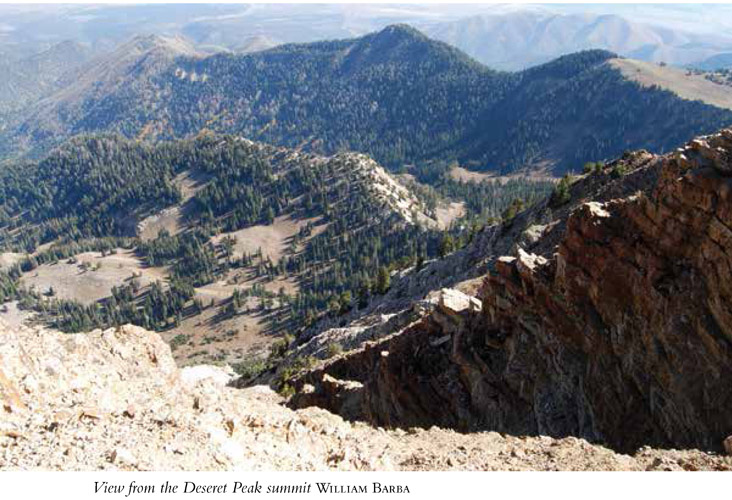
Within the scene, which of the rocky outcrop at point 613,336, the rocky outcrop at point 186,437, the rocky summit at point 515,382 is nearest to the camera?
the rocky outcrop at point 186,437

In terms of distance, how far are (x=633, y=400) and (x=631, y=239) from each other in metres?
9.86

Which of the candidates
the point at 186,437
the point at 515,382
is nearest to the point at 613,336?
the point at 515,382

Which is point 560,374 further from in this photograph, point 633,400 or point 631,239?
point 631,239

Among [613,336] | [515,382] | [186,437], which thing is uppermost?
[186,437]

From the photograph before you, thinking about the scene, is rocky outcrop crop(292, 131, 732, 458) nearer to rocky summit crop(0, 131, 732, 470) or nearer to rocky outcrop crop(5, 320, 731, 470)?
rocky summit crop(0, 131, 732, 470)

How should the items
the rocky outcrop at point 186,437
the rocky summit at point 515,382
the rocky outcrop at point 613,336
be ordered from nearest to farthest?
the rocky outcrop at point 186,437 < the rocky summit at point 515,382 < the rocky outcrop at point 613,336

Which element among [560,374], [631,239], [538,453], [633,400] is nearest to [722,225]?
[631,239]

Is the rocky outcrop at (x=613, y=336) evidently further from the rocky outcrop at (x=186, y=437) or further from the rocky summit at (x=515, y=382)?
the rocky outcrop at (x=186, y=437)

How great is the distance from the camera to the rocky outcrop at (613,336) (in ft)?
83.0

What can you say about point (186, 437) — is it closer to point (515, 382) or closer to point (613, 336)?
point (515, 382)

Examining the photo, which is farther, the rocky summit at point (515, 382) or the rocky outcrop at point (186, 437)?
the rocky summit at point (515, 382)

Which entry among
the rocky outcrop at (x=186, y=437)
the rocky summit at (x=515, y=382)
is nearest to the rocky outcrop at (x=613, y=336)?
the rocky summit at (x=515, y=382)

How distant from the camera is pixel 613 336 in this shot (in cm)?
2927

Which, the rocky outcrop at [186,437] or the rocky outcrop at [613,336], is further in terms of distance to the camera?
the rocky outcrop at [613,336]
